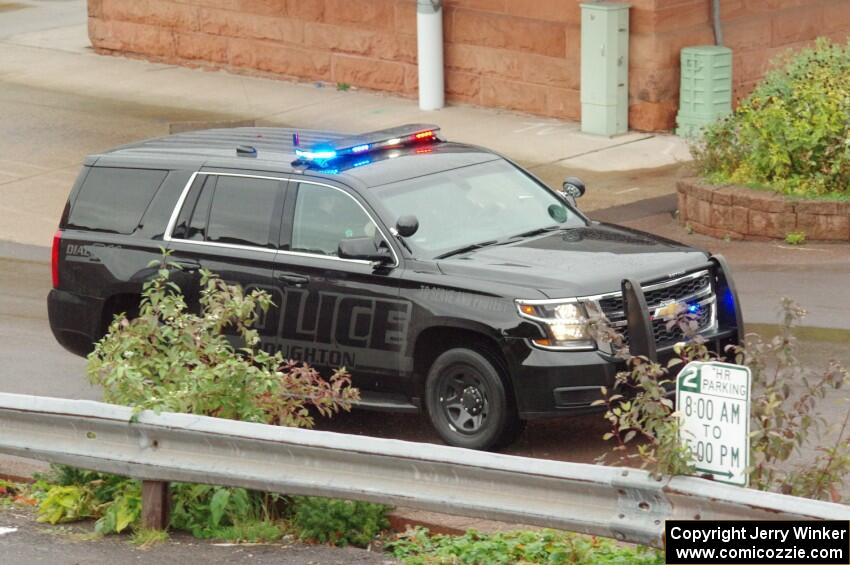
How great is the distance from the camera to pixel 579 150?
18.8m

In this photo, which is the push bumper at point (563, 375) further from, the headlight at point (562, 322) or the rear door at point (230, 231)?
the rear door at point (230, 231)

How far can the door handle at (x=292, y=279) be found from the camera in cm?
979

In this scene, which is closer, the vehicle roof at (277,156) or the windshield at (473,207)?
the windshield at (473,207)

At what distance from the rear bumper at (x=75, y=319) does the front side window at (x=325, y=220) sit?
1577 mm

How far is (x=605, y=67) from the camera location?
19.0m

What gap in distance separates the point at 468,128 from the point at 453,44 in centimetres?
159

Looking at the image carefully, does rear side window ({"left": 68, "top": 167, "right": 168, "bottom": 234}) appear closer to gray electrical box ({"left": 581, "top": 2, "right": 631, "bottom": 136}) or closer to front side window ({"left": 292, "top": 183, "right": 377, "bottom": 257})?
front side window ({"left": 292, "top": 183, "right": 377, "bottom": 257})

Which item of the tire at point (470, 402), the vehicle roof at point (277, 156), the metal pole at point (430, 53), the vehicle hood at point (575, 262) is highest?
the metal pole at point (430, 53)

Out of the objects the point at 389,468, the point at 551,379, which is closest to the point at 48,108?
the point at 551,379

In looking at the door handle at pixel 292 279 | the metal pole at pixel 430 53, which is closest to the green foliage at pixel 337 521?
the door handle at pixel 292 279

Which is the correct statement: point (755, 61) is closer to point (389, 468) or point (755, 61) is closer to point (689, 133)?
point (689, 133)

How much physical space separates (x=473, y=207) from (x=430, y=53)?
11003 millimetres

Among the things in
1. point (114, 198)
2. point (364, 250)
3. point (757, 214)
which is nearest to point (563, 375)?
point (364, 250)

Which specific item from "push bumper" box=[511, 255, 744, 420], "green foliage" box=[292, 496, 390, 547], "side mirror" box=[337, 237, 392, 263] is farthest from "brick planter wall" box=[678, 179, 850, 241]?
"green foliage" box=[292, 496, 390, 547]
